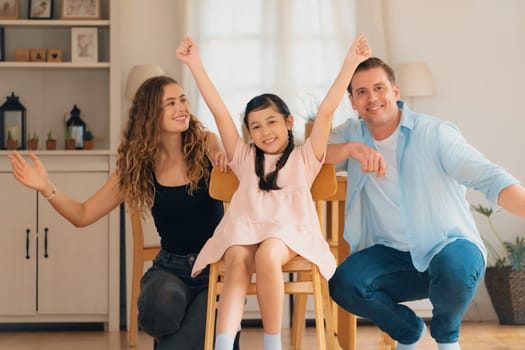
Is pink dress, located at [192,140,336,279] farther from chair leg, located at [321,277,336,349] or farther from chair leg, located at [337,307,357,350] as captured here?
chair leg, located at [337,307,357,350]

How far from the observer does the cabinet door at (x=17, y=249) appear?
4.70m

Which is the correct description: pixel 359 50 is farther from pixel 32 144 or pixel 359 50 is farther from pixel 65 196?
pixel 32 144

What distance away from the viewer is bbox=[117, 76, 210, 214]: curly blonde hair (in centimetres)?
304

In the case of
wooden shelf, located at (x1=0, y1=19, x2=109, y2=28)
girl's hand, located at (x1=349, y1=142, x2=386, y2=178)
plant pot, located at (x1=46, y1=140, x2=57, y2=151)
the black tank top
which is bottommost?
the black tank top

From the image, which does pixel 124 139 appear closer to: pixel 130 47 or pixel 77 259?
pixel 77 259

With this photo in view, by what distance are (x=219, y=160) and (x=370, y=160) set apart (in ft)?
1.75

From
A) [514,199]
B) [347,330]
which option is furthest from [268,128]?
[347,330]

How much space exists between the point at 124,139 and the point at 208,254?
0.61 metres

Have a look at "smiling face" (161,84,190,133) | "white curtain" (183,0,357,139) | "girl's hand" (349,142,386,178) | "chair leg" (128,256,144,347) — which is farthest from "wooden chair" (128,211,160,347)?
"girl's hand" (349,142,386,178)

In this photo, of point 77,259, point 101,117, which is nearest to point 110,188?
point 77,259

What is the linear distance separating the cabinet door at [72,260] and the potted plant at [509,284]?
6.74 ft

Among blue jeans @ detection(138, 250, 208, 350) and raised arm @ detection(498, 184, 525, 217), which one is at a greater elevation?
raised arm @ detection(498, 184, 525, 217)

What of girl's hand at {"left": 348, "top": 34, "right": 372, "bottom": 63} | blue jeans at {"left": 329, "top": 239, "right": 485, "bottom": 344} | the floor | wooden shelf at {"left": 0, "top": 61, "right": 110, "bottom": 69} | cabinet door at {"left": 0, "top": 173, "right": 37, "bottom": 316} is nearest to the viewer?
blue jeans at {"left": 329, "top": 239, "right": 485, "bottom": 344}

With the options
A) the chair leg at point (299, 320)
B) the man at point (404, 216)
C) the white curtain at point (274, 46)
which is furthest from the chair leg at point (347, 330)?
the white curtain at point (274, 46)
